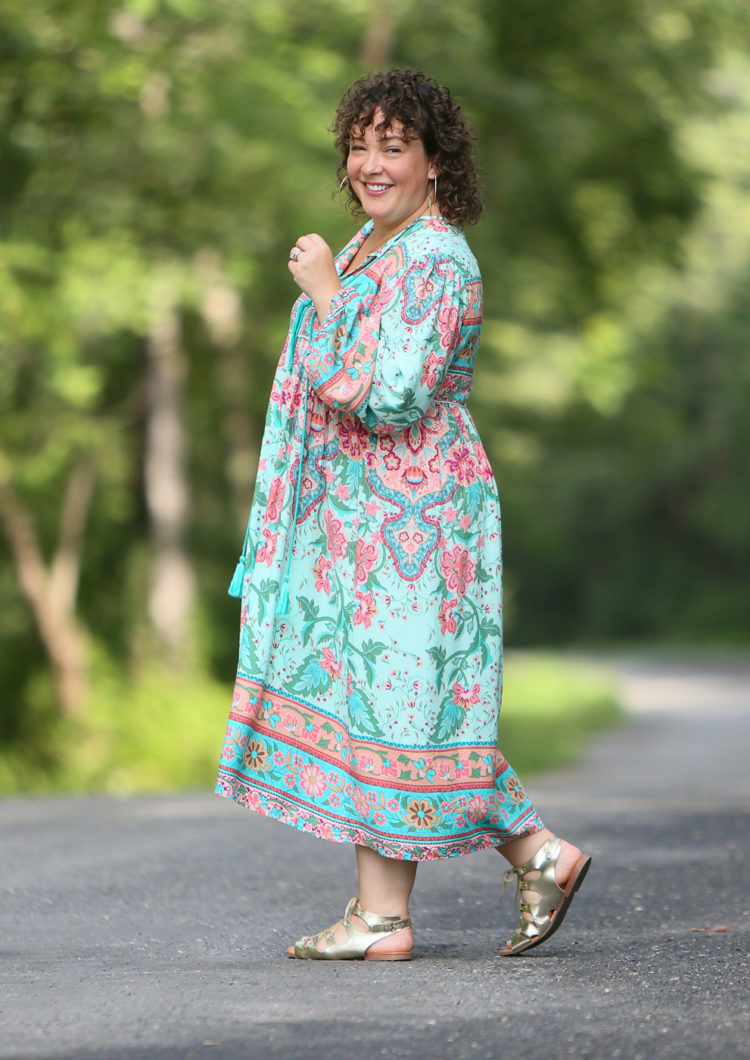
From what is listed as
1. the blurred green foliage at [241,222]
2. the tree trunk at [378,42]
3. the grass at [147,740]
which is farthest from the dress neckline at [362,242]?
the tree trunk at [378,42]

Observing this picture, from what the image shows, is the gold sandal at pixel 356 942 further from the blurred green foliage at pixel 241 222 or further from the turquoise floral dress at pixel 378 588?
the blurred green foliage at pixel 241 222

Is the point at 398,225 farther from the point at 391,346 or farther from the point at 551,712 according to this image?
the point at 551,712

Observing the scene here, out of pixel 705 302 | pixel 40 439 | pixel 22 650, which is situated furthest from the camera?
pixel 705 302

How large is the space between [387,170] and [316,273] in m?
0.31

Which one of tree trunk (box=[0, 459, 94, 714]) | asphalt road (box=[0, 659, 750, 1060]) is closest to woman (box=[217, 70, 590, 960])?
asphalt road (box=[0, 659, 750, 1060])

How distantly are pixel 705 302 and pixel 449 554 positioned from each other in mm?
39582

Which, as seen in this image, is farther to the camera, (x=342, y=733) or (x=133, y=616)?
(x=133, y=616)

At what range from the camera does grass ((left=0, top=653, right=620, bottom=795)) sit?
13.3m

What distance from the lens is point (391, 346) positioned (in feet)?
12.0

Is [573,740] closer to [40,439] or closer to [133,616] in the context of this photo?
[133,616]

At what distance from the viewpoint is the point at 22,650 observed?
17.2 meters

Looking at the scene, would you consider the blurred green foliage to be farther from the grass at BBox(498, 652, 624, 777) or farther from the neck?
the neck

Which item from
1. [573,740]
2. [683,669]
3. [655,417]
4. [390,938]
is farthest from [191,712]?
[683,669]

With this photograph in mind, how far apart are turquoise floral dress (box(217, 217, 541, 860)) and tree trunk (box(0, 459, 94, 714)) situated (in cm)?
1210
